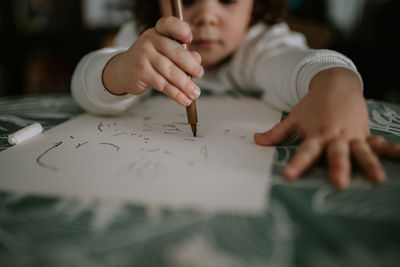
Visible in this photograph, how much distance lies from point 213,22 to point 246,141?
319 mm

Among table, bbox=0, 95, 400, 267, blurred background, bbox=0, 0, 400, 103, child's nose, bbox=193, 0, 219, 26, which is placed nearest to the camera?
table, bbox=0, 95, 400, 267

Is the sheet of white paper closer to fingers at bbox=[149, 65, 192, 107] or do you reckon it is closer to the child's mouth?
fingers at bbox=[149, 65, 192, 107]

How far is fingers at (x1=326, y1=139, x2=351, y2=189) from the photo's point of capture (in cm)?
20

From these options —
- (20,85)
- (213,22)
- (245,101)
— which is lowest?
(20,85)

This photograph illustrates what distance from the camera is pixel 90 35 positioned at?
3.97ft

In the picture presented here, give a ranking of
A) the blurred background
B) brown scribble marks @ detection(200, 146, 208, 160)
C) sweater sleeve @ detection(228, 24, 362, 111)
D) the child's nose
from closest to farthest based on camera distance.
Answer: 1. brown scribble marks @ detection(200, 146, 208, 160)
2. sweater sleeve @ detection(228, 24, 362, 111)
3. the child's nose
4. the blurred background

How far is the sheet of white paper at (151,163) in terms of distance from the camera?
19 centimetres

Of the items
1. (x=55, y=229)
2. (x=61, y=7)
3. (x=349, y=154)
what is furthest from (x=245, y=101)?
(x=61, y=7)

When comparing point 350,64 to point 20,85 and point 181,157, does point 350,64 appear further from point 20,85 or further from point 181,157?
point 20,85

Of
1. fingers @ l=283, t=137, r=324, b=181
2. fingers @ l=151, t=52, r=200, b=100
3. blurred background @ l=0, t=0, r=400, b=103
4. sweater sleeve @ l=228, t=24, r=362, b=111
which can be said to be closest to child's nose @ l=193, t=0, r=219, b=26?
sweater sleeve @ l=228, t=24, r=362, b=111

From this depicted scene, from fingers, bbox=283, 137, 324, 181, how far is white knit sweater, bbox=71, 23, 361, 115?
13 cm

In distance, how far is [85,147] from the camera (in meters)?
0.28

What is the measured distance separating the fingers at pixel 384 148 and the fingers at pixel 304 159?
5 centimetres

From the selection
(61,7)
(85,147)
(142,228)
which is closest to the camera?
(142,228)
